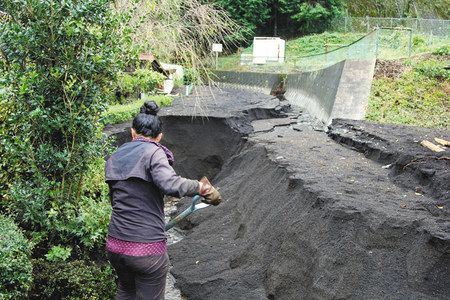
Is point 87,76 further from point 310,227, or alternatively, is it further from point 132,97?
point 132,97

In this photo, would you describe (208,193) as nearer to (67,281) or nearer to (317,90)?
(67,281)

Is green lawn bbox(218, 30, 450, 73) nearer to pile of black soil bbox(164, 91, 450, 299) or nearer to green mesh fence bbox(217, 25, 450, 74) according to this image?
green mesh fence bbox(217, 25, 450, 74)

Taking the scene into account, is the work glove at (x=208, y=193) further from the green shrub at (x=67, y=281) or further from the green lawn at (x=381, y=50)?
the green lawn at (x=381, y=50)

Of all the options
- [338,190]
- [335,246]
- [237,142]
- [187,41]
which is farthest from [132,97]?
[335,246]

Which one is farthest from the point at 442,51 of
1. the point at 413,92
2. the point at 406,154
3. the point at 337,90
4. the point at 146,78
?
the point at 406,154

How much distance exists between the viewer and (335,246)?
634 cm

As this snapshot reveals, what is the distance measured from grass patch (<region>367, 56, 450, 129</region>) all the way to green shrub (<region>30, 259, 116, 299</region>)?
10.9 metres

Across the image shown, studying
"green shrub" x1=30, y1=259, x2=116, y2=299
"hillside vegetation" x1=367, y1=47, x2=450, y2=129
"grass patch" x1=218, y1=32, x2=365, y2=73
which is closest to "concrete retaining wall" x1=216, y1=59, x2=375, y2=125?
"hillside vegetation" x1=367, y1=47, x2=450, y2=129

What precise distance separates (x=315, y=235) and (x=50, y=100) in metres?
3.55

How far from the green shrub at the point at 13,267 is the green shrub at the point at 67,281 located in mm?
529

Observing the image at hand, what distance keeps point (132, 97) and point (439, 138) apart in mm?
10535

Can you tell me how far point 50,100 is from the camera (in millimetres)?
5852

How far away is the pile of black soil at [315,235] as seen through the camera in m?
5.67

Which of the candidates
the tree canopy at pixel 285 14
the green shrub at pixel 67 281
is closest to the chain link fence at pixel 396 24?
the tree canopy at pixel 285 14
